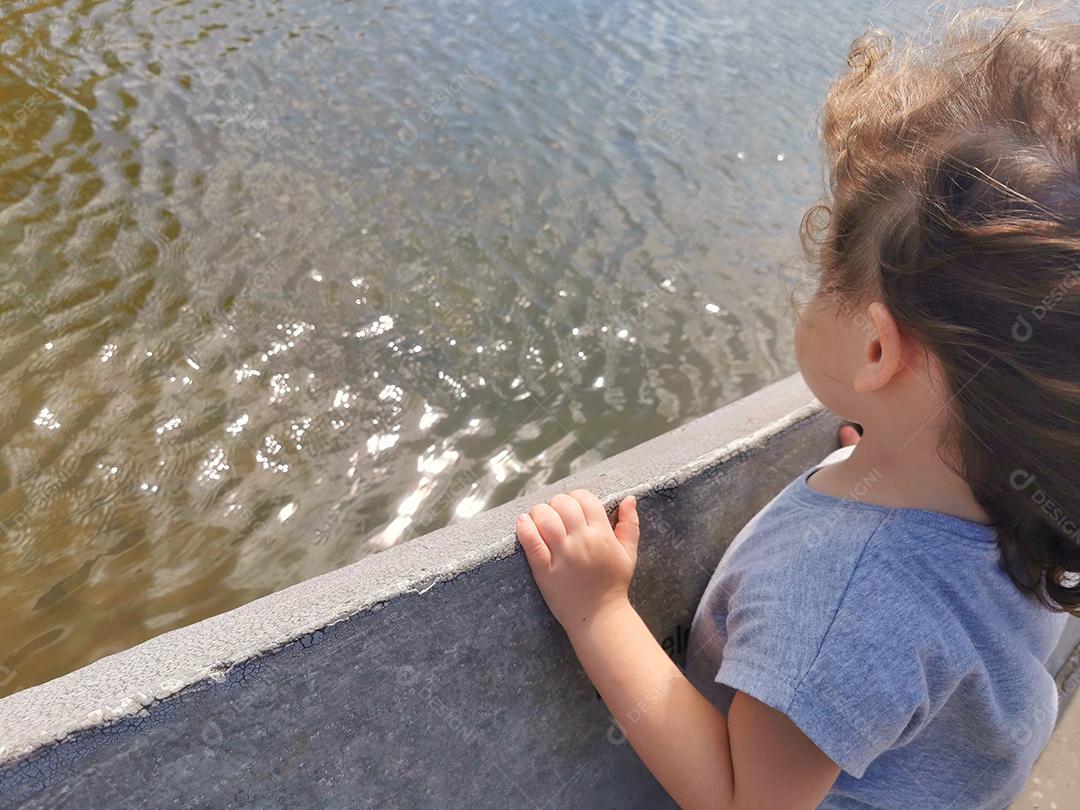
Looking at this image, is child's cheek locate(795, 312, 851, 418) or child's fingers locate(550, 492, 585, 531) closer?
child's cheek locate(795, 312, 851, 418)

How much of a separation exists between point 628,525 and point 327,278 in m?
2.13

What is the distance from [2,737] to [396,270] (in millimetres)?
2549

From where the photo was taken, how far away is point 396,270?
10.8 feet

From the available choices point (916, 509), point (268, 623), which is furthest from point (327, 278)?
point (916, 509)

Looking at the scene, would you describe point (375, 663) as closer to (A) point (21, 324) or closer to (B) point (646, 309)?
(A) point (21, 324)

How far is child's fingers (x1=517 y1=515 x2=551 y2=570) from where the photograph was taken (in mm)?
1228

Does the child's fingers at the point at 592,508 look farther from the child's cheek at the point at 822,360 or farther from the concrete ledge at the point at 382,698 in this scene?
the child's cheek at the point at 822,360

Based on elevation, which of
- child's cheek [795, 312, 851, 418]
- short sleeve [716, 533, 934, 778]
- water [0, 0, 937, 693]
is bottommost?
water [0, 0, 937, 693]

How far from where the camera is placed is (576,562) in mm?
1224

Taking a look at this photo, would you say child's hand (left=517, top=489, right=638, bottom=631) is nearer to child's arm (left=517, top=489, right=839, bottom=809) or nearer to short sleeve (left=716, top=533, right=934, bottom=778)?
child's arm (left=517, top=489, right=839, bottom=809)

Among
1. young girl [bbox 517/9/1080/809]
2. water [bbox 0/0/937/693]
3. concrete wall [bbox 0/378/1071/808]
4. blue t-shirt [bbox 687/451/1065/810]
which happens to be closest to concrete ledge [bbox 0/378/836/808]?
concrete wall [bbox 0/378/1071/808]

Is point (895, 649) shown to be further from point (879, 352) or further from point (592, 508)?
point (592, 508)

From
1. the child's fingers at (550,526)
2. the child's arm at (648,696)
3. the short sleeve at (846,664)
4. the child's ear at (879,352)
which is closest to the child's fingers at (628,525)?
the child's arm at (648,696)

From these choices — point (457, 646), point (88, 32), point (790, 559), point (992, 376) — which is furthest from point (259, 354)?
point (88, 32)
